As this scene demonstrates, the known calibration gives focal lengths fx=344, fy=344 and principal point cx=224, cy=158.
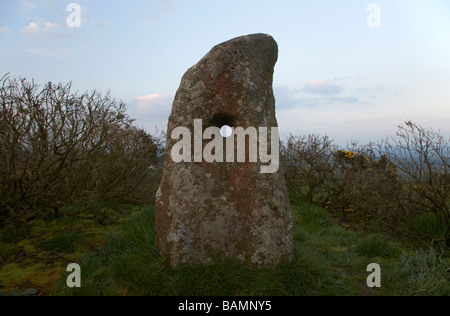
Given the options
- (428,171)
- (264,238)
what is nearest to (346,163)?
(428,171)

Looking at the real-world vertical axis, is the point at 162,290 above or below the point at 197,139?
below

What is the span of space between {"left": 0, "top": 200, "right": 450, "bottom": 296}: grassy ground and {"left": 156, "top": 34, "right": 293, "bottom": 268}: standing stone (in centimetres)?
18

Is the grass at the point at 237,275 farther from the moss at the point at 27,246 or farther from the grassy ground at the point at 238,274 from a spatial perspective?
the moss at the point at 27,246

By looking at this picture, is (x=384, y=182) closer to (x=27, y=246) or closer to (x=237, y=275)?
(x=237, y=275)

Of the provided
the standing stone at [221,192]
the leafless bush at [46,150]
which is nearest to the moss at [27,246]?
the leafless bush at [46,150]

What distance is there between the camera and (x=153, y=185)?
316 inches

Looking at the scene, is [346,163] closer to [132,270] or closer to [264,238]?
[264,238]

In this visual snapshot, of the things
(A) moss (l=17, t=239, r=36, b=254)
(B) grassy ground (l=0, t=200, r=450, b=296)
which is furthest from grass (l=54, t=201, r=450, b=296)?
(A) moss (l=17, t=239, r=36, b=254)

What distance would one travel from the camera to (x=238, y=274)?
3250 mm

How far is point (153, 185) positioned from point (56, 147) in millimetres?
3144

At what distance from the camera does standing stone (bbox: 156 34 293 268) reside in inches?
135

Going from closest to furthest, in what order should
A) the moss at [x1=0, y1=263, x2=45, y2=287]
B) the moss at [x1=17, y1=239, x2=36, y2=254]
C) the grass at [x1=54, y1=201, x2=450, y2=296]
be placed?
the grass at [x1=54, y1=201, x2=450, y2=296] → the moss at [x1=0, y1=263, x2=45, y2=287] → the moss at [x1=17, y1=239, x2=36, y2=254]

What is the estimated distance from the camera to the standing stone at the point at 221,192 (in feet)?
11.2

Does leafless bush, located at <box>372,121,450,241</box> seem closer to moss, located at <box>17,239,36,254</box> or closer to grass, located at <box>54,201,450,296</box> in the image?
grass, located at <box>54,201,450,296</box>
